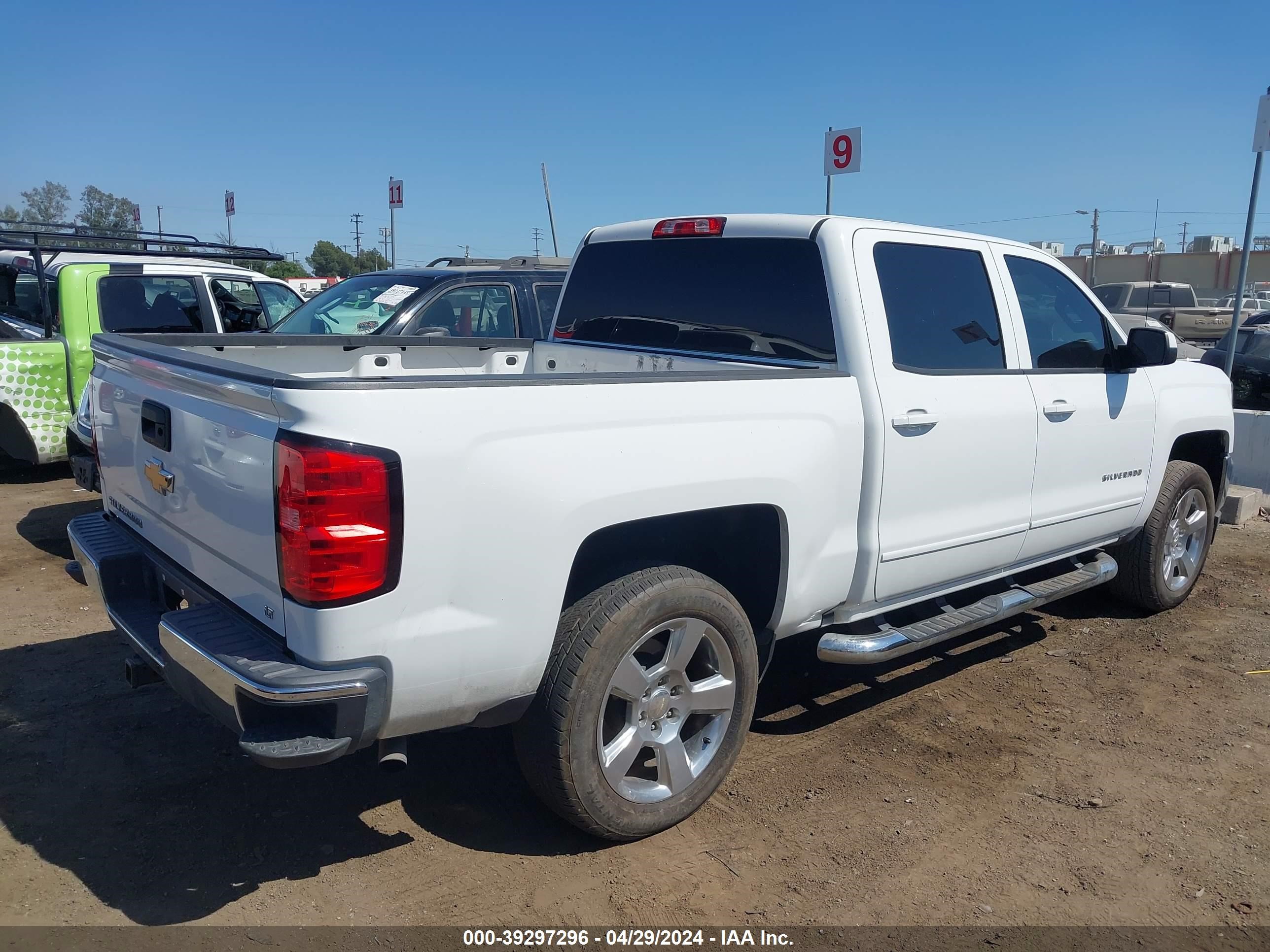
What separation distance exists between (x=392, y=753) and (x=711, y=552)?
4.62ft

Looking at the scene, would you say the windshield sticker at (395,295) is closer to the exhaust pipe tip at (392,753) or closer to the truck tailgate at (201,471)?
the truck tailgate at (201,471)

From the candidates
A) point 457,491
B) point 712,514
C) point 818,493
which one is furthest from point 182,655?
point 818,493

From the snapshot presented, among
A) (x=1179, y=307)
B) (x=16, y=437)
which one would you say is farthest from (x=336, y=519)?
(x=1179, y=307)

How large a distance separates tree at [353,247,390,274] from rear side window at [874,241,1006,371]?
37512 millimetres

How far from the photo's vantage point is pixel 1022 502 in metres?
4.29

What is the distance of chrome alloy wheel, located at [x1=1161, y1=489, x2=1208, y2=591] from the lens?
5.58 metres

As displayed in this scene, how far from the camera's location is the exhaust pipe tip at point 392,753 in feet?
9.04

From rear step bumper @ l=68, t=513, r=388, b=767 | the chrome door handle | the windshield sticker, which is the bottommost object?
rear step bumper @ l=68, t=513, r=388, b=767

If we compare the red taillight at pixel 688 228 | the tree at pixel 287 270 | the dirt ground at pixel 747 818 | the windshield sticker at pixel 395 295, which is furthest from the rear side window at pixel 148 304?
the tree at pixel 287 270

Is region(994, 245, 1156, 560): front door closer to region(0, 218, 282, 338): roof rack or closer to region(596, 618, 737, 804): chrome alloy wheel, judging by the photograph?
region(596, 618, 737, 804): chrome alloy wheel

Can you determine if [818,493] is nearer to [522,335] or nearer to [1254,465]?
[522,335]

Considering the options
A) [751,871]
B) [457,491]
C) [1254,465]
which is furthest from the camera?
[1254,465]

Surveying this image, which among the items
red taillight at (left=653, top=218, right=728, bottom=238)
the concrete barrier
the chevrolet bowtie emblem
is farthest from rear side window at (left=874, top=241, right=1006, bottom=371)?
the concrete barrier

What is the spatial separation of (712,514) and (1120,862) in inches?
68.7
